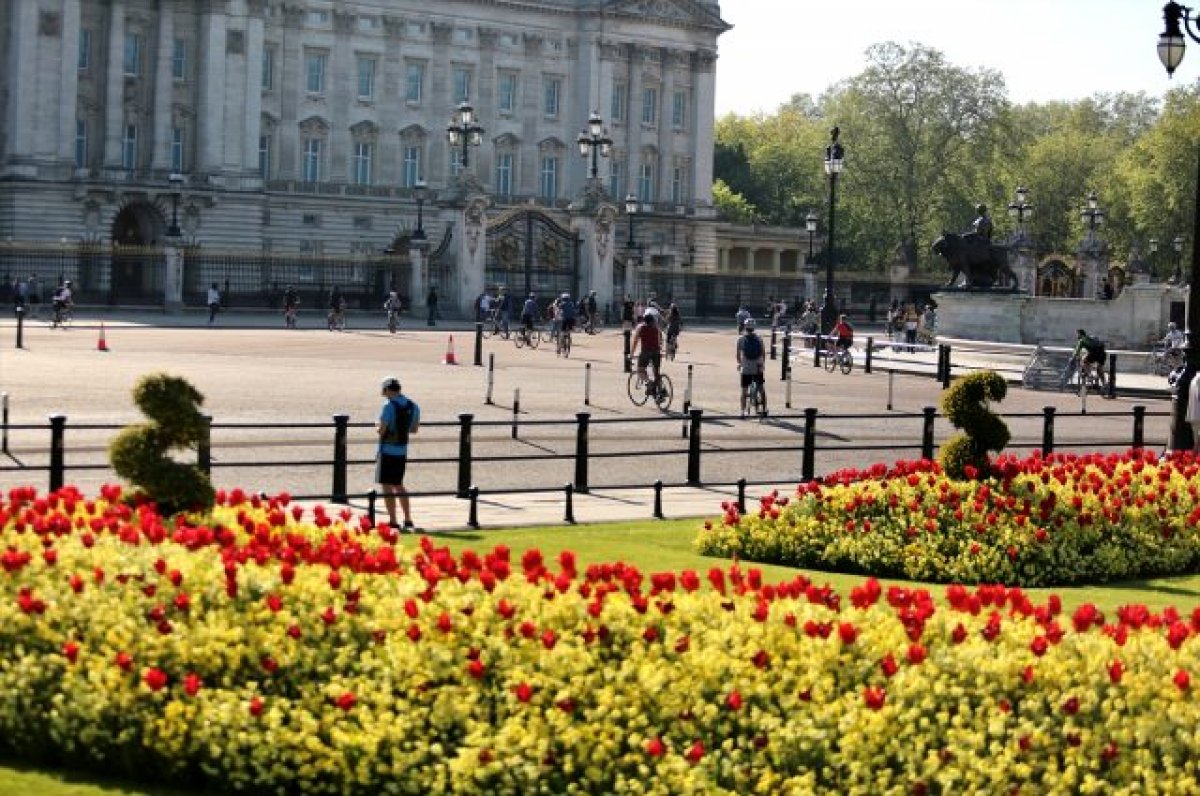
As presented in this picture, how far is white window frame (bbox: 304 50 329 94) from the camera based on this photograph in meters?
106

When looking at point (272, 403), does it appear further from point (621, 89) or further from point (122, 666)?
point (621, 89)

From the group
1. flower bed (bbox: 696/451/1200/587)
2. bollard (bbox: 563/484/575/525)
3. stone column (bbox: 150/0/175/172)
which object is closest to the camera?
flower bed (bbox: 696/451/1200/587)

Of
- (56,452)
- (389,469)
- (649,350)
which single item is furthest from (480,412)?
(56,452)

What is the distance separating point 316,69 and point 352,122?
127 inches

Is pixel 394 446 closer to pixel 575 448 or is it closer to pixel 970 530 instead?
pixel 970 530

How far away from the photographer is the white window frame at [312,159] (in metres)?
106

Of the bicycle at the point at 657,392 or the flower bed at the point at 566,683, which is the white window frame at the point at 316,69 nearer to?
the bicycle at the point at 657,392

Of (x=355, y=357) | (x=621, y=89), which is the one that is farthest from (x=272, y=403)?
(x=621, y=89)

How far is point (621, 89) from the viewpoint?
11725 centimetres

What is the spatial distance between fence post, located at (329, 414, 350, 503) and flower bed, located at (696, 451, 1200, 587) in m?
4.34

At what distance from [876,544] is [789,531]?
2.59 ft

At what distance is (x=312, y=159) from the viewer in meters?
107

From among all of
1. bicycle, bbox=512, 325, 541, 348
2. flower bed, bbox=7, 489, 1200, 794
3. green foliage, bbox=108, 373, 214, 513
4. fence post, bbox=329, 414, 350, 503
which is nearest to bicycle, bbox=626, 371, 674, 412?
fence post, bbox=329, 414, 350, 503

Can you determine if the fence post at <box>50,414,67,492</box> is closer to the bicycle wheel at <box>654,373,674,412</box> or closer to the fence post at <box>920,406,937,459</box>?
the fence post at <box>920,406,937,459</box>
